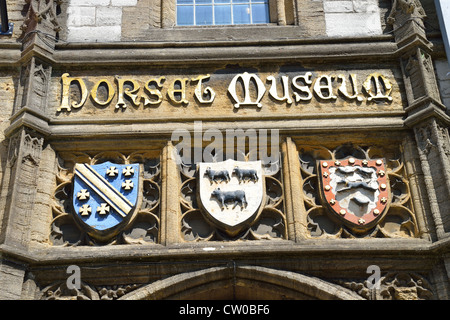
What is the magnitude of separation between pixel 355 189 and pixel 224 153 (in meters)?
1.47

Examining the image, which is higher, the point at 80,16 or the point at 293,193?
the point at 80,16

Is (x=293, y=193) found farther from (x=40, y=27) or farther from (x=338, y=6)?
(x=40, y=27)

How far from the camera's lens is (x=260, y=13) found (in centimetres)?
1045

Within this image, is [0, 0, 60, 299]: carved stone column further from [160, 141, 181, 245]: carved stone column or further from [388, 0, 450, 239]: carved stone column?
[388, 0, 450, 239]: carved stone column

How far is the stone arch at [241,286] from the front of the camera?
26.3ft

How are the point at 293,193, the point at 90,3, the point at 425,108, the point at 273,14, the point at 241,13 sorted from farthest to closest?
the point at 241,13 → the point at 273,14 → the point at 90,3 → the point at 425,108 → the point at 293,193

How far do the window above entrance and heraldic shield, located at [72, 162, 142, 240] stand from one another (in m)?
2.43

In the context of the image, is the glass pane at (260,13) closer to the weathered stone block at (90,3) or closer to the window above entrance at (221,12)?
the window above entrance at (221,12)

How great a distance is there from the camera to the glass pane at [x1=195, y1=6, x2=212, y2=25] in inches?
407

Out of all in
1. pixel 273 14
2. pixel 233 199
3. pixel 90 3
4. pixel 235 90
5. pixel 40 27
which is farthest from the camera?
pixel 273 14

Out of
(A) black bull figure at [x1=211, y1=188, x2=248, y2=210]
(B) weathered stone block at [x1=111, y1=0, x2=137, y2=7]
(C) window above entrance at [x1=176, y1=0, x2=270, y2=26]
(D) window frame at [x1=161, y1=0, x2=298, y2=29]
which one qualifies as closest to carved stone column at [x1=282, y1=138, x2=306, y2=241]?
(A) black bull figure at [x1=211, y1=188, x2=248, y2=210]

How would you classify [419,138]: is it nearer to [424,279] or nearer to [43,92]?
[424,279]

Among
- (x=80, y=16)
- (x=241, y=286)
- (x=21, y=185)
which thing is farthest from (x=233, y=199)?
(x=80, y=16)
